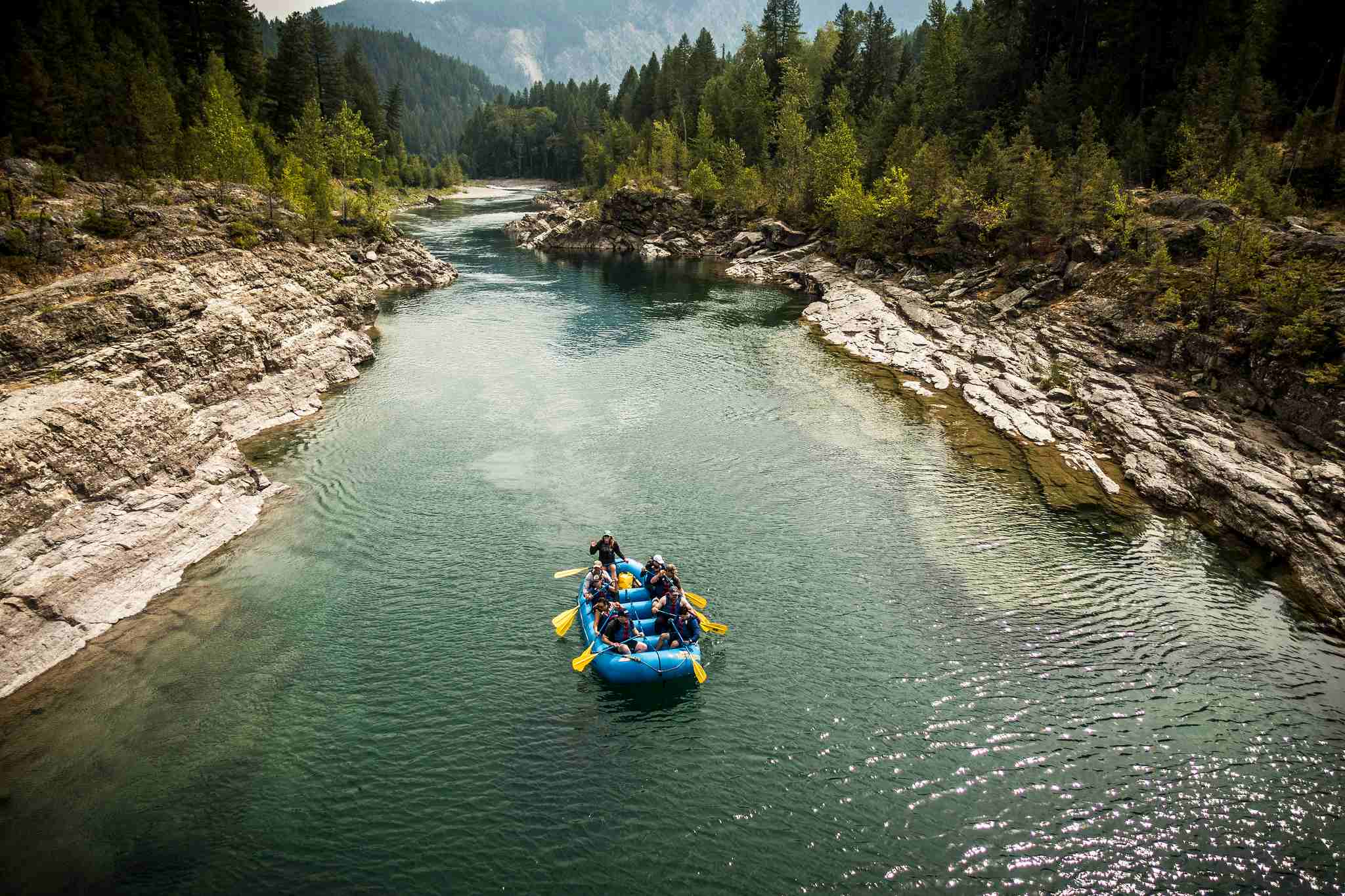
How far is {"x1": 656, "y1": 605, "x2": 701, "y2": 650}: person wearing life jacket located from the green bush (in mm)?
42982

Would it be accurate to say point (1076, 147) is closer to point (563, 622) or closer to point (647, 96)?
point (563, 622)

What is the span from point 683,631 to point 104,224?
144 feet

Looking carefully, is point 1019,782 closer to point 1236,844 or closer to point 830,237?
point 1236,844

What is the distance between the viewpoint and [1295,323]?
34125 mm

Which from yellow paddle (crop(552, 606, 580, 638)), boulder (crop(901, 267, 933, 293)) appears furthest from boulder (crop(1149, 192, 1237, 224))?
yellow paddle (crop(552, 606, 580, 638))

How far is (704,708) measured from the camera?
2086cm

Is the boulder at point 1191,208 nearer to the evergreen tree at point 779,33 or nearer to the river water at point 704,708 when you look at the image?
the river water at point 704,708

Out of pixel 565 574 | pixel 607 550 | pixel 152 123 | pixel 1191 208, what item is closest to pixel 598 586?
pixel 607 550

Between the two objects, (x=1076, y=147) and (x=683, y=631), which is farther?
(x=1076, y=147)

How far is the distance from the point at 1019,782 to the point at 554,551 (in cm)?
1783

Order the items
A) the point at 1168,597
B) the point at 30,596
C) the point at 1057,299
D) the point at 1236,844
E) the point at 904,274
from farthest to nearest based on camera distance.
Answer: the point at 904,274, the point at 1057,299, the point at 1168,597, the point at 30,596, the point at 1236,844

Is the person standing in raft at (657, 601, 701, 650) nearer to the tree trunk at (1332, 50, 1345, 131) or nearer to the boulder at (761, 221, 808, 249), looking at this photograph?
the tree trunk at (1332, 50, 1345, 131)

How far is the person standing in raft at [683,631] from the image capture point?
2280 centimetres

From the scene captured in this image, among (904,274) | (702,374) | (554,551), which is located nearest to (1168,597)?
(554,551)
